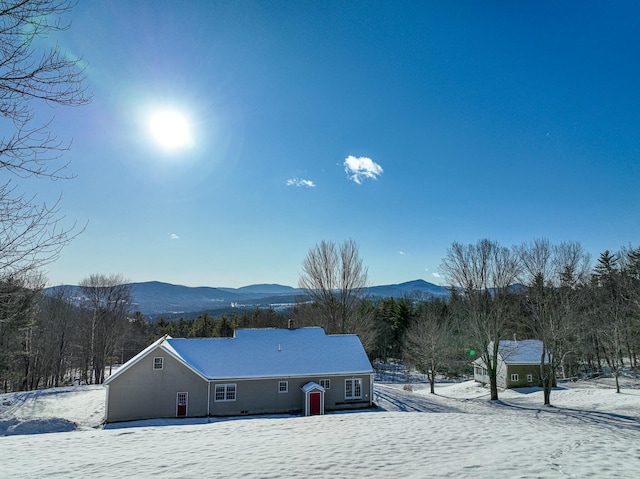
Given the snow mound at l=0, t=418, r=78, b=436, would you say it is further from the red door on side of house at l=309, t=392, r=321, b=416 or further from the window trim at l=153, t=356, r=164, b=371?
the red door on side of house at l=309, t=392, r=321, b=416

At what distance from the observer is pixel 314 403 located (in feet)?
75.9

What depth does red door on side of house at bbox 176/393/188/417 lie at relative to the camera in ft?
72.0

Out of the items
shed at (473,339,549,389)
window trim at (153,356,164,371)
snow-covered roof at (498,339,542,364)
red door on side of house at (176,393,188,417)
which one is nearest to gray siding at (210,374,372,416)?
red door on side of house at (176,393,188,417)

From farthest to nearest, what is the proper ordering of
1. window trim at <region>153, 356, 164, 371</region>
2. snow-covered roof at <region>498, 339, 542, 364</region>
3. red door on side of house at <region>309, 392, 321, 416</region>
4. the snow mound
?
snow-covered roof at <region>498, 339, 542, 364</region>, red door on side of house at <region>309, 392, 321, 416</region>, window trim at <region>153, 356, 164, 371</region>, the snow mound

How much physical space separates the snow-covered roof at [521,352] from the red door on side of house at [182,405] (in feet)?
95.6

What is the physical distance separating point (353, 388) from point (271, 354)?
19.2 feet

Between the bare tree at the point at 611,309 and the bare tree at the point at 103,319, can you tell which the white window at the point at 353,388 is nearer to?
the bare tree at the point at 611,309

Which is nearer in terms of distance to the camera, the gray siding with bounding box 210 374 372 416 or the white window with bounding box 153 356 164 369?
the white window with bounding box 153 356 164 369

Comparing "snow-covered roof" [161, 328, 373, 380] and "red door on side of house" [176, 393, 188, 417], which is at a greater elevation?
"snow-covered roof" [161, 328, 373, 380]

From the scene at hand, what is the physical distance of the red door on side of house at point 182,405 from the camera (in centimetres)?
2194

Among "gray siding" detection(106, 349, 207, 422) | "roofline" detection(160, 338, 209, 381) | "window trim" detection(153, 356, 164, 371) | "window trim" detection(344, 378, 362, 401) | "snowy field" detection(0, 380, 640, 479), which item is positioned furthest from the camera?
"window trim" detection(344, 378, 362, 401)

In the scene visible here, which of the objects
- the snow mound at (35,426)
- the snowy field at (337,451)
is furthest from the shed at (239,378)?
the snowy field at (337,451)

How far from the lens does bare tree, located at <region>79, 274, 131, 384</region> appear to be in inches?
1604

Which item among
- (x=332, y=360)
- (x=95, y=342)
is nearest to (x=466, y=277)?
(x=332, y=360)
